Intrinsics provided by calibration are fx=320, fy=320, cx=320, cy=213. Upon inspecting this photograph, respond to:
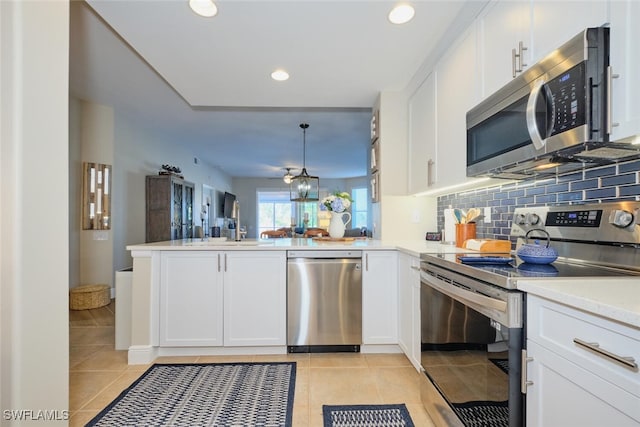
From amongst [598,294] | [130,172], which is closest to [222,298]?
[598,294]

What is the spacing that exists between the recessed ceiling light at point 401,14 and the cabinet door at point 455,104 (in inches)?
13.9

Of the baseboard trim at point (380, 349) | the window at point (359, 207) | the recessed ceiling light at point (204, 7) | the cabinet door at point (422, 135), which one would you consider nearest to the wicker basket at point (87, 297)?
the baseboard trim at point (380, 349)

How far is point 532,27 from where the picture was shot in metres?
1.38

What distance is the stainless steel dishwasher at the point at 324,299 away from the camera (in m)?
2.51

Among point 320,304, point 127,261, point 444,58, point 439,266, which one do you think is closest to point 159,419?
point 320,304

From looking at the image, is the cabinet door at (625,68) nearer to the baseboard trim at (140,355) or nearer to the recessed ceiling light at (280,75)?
the recessed ceiling light at (280,75)

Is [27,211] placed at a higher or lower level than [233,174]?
lower

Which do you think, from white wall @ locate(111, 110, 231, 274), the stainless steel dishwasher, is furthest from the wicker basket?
the stainless steel dishwasher

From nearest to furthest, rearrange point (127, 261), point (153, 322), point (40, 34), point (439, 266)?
point (40, 34) < point (439, 266) < point (153, 322) < point (127, 261)

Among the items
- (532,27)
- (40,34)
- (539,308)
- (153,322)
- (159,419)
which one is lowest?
(159,419)

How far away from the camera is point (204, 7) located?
1.82 metres

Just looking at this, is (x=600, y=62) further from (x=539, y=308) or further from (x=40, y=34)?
(x=40, y=34)

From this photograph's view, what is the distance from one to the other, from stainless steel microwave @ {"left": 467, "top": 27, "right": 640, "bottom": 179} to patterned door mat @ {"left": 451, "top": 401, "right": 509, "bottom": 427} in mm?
937

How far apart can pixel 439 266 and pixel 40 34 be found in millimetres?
1868
